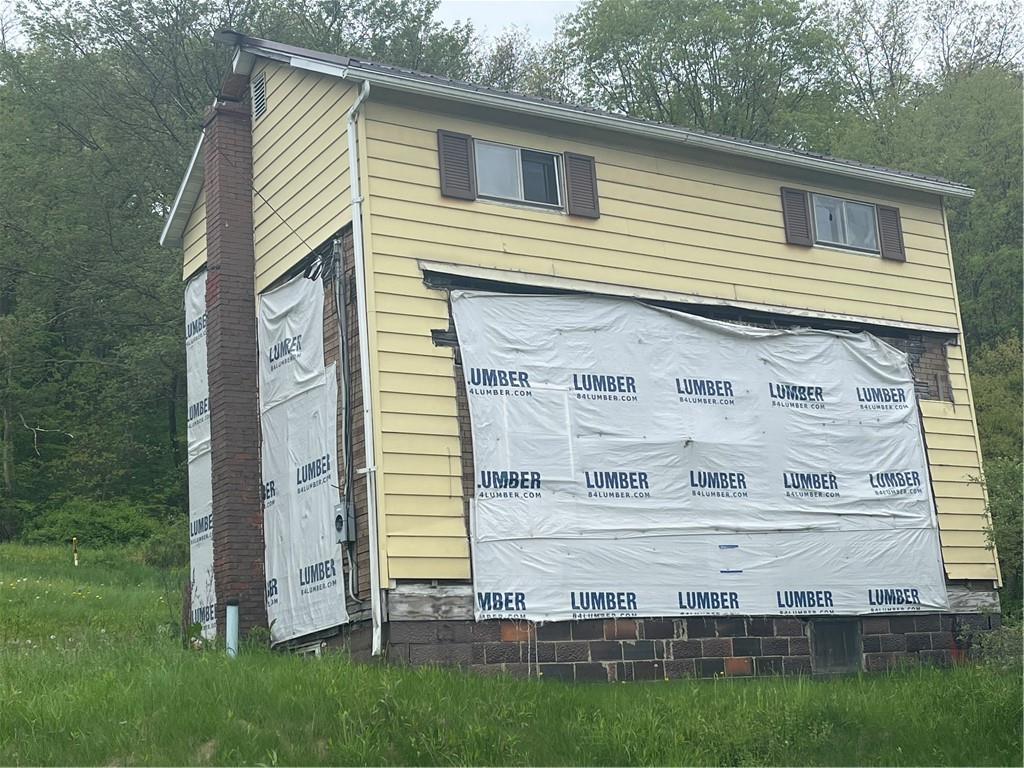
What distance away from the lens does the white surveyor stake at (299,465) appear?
16641mm

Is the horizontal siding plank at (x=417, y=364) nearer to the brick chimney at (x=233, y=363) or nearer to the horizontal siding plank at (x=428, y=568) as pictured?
the horizontal siding plank at (x=428, y=568)

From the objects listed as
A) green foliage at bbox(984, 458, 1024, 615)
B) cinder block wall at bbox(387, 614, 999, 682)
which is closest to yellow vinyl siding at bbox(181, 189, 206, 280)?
cinder block wall at bbox(387, 614, 999, 682)

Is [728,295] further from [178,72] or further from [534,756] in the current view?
[178,72]

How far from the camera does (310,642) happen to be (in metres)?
17.0

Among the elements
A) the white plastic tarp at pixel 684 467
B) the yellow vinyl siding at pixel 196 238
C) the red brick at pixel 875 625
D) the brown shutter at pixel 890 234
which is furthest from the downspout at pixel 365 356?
the brown shutter at pixel 890 234

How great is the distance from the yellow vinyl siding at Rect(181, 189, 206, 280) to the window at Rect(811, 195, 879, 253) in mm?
9091

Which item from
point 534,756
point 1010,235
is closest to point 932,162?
point 1010,235

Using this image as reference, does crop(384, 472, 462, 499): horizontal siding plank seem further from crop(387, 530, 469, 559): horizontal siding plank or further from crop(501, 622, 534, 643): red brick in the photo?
crop(501, 622, 534, 643): red brick

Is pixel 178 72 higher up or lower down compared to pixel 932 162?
higher up

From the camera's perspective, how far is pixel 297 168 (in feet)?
59.7

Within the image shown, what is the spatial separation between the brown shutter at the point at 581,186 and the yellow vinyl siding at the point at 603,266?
0.45 ft

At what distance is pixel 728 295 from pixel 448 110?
4.74m

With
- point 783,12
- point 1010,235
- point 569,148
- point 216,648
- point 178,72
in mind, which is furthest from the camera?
Result: point 783,12

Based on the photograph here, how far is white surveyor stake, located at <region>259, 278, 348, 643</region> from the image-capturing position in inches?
655
